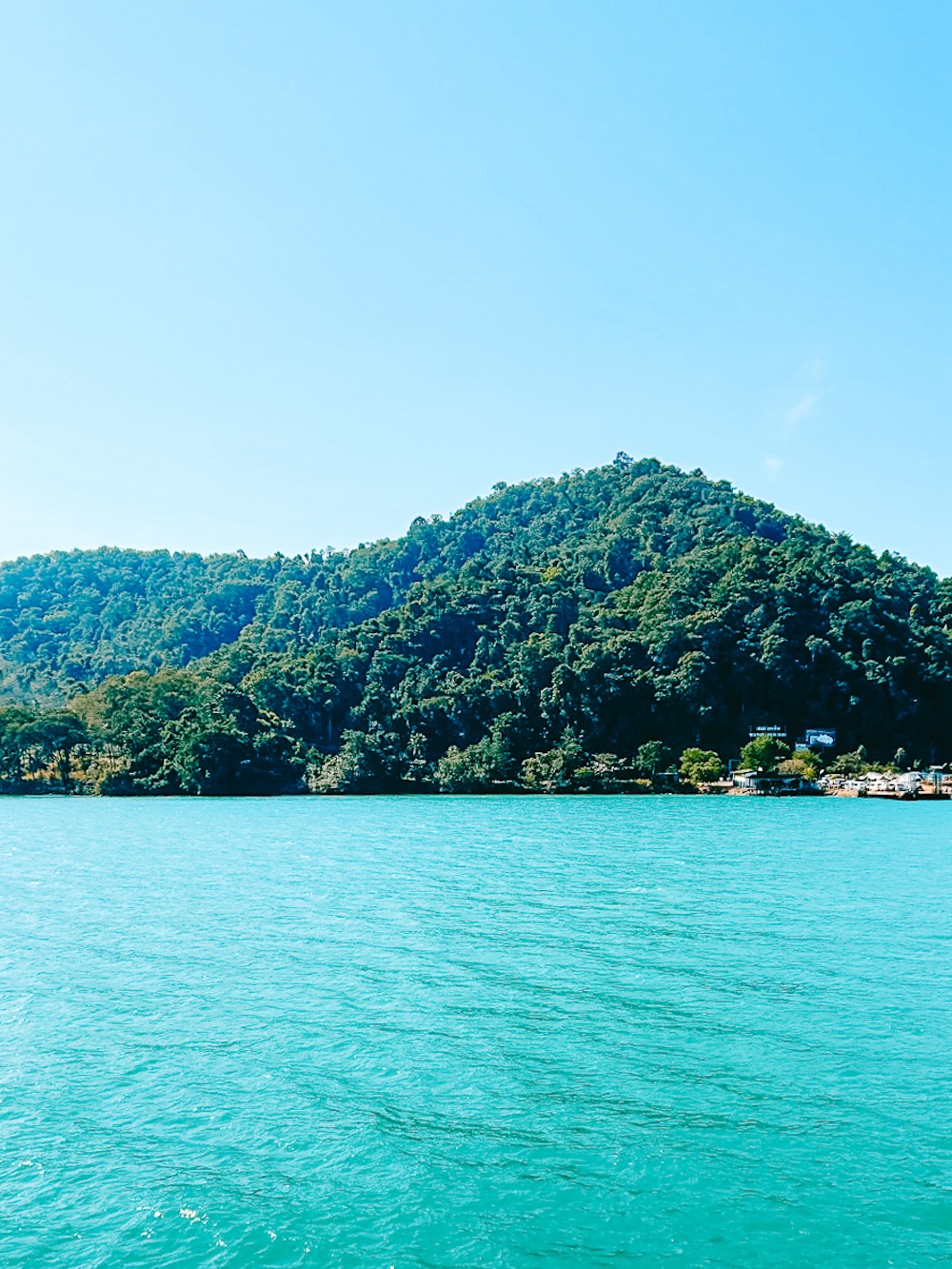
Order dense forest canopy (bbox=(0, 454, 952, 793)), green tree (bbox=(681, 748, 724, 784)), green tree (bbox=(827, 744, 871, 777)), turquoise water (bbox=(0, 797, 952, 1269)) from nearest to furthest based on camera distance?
turquoise water (bbox=(0, 797, 952, 1269))
green tree (bbox=(827, 744, 871, 777))
green tree (bbox=(681, 748, 724, 784))
dense forest canopy (bbox=(0, 454, 952, 793))

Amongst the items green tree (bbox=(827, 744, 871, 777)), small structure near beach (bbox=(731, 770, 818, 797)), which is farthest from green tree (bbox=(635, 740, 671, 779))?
green tree (bbox=(827, 744, 871, 777))

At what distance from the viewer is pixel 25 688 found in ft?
568

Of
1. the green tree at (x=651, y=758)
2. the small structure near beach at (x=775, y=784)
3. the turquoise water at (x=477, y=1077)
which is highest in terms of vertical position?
the green tree at (x=651, y=758)

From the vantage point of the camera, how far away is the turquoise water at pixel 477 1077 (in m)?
13.1

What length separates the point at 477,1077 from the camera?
719 inches

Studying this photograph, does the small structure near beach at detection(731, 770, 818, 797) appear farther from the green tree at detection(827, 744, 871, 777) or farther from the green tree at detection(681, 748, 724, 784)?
the green tree at detection(827, 744, 871, 777)

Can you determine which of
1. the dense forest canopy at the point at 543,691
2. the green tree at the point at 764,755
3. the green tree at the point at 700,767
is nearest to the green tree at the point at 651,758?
the dense forest canopy at the point at 543,691

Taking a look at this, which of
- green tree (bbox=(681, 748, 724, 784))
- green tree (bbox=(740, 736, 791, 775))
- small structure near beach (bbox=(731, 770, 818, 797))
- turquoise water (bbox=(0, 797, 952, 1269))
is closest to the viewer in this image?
turquoise water (bbox=(0, 797, 952, 1269))

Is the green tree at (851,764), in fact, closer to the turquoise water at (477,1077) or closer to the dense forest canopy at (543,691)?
the dense forest canopy at (543,691)

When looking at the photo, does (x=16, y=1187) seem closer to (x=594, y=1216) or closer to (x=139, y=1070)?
(x=139, y=1070)

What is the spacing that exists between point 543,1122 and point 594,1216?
2.95 meters

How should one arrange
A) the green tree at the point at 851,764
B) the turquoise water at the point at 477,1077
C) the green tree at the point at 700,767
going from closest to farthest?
the turquoise water at the point at 477,1077, the green tree at the point at 851,764, the green tree at the point at 700,767

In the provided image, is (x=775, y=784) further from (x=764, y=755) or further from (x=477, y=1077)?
(x=477, y=1077)

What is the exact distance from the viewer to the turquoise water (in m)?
13.1
